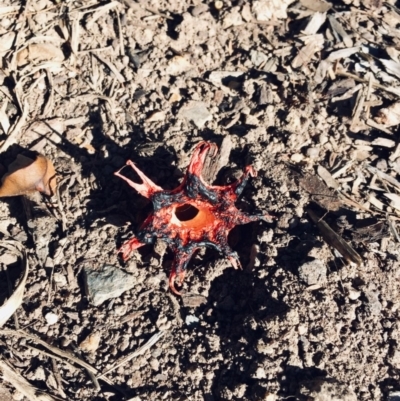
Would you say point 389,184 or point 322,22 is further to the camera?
point 322,22

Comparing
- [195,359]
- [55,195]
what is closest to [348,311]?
[195,359]

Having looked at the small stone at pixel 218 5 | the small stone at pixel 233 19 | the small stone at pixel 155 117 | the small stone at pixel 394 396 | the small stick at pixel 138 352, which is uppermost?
the small stone at pixel 218 5

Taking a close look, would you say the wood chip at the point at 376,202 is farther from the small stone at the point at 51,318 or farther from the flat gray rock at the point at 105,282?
the small stone at the point at 51,318

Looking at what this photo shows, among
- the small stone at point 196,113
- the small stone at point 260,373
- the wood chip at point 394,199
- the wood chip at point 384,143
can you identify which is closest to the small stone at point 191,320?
the small stone at point 260,373

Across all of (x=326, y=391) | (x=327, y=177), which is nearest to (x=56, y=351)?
(x=326, y=391)

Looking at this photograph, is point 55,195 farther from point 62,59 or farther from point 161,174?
point 62,59

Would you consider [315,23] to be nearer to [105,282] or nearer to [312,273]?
[312,273]
